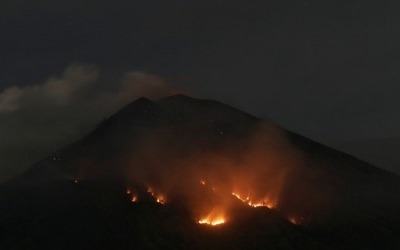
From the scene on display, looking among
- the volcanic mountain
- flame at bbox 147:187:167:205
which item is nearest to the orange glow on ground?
the volcanic mountain

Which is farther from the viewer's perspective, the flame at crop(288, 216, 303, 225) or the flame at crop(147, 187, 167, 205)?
the flame at crop(147, 187, 167, 205)

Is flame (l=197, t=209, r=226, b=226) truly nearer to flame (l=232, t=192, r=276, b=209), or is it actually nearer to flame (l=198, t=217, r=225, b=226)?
flame (l=198, t=217, r=225, b=226)

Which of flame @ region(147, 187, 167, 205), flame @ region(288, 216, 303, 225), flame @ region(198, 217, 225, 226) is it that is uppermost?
flame @ region(288, 216, 303, 225)

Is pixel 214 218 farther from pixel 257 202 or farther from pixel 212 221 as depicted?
pixel 257 202

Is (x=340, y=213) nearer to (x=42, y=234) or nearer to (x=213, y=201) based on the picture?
(x=213, y=201)

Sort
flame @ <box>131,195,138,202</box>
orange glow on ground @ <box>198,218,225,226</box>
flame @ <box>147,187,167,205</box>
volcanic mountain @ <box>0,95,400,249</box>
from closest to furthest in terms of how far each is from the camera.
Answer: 1. volcanic mountain @ <box>0,95,400,249</box>
2. orange glow on ground @ <box>198,218,225,226</box>
3. flame @ <box>131,195,138,202</box>
4. flame @ <box>147,187,167,205</box>

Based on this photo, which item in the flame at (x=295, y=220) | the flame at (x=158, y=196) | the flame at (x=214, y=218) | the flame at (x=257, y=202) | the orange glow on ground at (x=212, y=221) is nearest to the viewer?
the orange glow on ground at (x=212, y=221)

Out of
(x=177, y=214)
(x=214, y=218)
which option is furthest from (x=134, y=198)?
(x=214, y=218)

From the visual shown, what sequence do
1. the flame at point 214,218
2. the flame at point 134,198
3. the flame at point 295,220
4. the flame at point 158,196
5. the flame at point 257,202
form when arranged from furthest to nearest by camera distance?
1. the flame at point 257,202
2. the flame at point 158,196
3. the flame at point 134,198
4. the flame at point 295,220
5. the flame at point 214,218

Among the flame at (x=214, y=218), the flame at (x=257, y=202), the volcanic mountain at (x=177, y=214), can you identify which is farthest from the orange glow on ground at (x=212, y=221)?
the flame at (x=257, y=202)

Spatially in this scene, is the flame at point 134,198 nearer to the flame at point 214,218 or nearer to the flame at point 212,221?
the flame at point 214,218

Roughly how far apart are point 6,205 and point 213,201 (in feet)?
203

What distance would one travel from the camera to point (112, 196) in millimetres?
173500

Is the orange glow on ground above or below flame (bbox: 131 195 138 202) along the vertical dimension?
above
